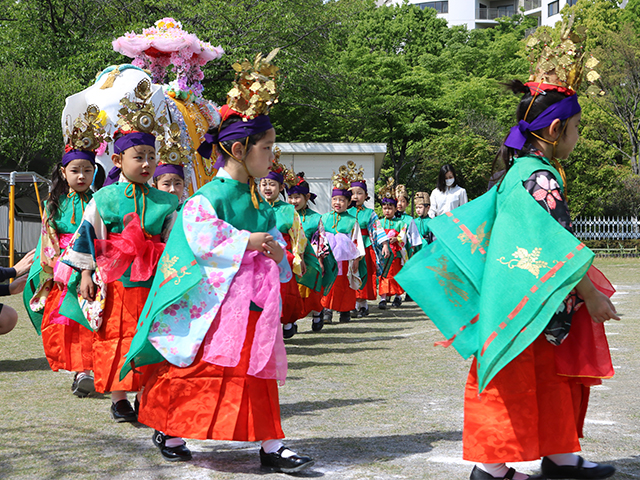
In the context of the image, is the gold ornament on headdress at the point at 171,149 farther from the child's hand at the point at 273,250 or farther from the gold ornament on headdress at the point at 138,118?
the child's hand at the point at 273,250

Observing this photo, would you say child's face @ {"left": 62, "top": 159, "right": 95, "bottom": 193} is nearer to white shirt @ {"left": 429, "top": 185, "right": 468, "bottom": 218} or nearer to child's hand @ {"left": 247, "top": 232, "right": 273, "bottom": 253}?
child's hand @ {"left": 247, "top": 232, "right": 273, "bottom": 253}

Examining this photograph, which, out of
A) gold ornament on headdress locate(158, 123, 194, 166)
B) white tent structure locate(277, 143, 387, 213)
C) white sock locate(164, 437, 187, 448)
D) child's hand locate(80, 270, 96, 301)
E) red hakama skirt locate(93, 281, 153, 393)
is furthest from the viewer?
white tent structure locate(277, 143, 387, 213)

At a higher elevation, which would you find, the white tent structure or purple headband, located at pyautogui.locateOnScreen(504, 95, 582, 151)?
the white tent structure

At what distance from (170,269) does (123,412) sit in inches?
51.1

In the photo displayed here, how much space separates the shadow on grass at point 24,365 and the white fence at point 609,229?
2548 centimetres

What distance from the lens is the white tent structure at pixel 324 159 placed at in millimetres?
21516

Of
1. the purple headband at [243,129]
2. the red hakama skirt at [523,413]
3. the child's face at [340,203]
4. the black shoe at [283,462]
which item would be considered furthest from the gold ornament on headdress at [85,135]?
the child's face at [340,203]

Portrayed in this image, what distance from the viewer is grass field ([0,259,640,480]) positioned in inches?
131

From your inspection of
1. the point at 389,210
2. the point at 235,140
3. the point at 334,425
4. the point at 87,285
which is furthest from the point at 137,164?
the point at 389,210

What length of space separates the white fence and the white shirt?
1847 centimetres

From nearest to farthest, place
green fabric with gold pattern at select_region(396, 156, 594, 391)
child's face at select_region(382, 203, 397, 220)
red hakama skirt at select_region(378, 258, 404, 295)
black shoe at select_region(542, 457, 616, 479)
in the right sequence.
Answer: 1. green fabric with gold pattern at select_region(396, 156, 594, 391)
2. black shoe at select_region(542, 457, 616, 479)
3. red hakama skirt at select_region(378, 258, 404, 295)
4. child's face at select_region(382, 203, 397, 220)

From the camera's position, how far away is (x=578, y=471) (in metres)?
3.03

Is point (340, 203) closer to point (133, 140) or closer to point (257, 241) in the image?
point (133, 140)

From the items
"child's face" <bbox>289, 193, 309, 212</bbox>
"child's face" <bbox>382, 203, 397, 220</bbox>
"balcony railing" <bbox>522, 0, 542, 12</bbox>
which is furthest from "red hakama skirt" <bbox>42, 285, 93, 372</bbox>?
"balcony railing" <bbox>522, 0, 542, 12</bbox>
